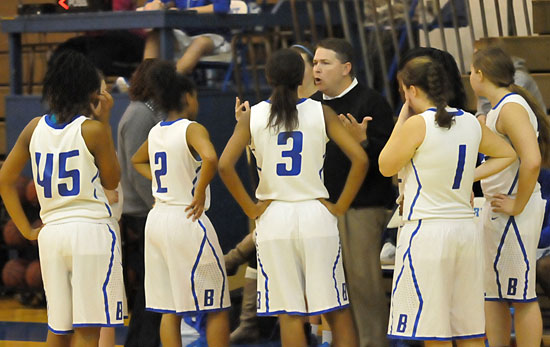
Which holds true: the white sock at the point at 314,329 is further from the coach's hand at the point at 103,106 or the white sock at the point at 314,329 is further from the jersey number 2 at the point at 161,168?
the coach's hand at the point at 103,106

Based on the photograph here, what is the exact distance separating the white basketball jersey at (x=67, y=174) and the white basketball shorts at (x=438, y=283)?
1.35m

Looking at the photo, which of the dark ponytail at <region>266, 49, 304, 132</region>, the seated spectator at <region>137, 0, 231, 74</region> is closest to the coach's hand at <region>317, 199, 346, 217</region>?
the dark ponytail at <region>266, 49, 304, 132</region>

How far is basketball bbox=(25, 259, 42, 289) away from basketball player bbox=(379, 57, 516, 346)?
401 cm

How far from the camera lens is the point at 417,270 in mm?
4422

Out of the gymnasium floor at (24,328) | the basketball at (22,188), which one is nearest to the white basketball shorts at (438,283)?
the gymnasium floor at (24,328)

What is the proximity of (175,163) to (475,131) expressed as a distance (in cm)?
146

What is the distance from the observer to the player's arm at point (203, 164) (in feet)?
16.1

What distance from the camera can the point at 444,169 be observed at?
4.39m

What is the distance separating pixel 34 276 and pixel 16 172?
3.25 m

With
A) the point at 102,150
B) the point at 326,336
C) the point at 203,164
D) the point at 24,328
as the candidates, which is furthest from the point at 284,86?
the point at 24,328

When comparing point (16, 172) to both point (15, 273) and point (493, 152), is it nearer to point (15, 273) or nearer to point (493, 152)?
point (493, 152)

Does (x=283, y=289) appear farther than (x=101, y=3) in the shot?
No

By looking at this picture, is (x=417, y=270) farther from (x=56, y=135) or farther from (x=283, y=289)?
(x=56, y=135)

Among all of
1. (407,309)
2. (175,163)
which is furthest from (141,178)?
(407,309)
